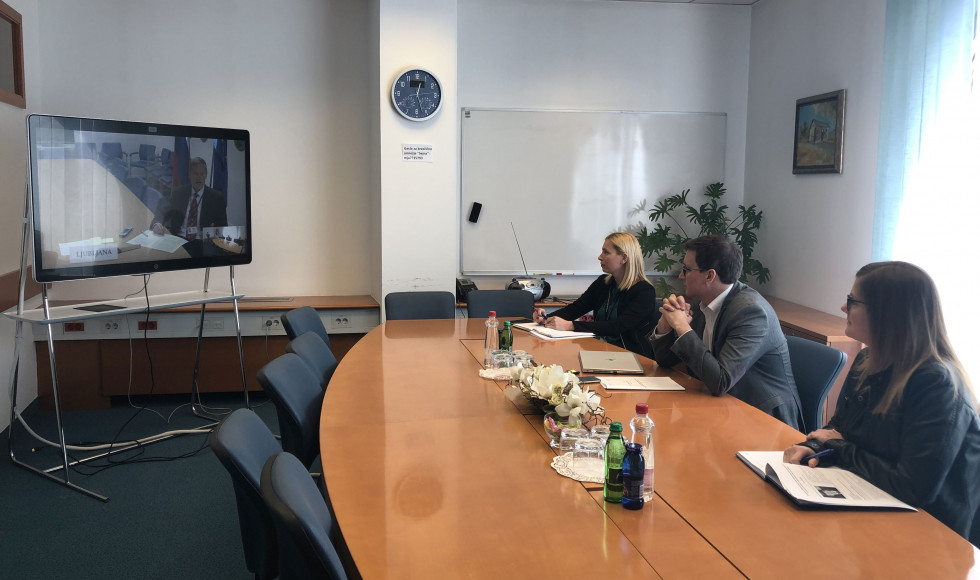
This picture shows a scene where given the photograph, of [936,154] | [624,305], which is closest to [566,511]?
[624,305]

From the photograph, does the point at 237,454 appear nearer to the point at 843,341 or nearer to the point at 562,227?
the point at 843,341

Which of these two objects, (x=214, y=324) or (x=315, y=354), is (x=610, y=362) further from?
(x=214, y=324)

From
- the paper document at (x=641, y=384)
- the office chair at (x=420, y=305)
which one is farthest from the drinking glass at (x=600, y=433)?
the office chair at (x=420, y=305)

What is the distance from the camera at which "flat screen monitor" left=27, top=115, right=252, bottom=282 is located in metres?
3.81

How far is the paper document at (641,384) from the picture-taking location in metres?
2.88

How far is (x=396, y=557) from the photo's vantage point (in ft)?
5.02

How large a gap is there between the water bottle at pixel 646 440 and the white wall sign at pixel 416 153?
351 cm

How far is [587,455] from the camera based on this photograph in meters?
2.09

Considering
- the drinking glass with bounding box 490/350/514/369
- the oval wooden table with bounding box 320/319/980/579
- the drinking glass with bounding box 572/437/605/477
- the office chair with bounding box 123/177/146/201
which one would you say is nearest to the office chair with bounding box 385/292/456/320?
the office chair with bounding box 123/177/146/201

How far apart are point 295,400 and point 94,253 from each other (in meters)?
2.08

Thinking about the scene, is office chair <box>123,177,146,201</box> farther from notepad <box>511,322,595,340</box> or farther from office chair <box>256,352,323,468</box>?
notepad <box>511,322,595,340</box>

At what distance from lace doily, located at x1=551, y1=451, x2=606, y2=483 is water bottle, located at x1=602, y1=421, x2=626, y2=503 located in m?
0.09

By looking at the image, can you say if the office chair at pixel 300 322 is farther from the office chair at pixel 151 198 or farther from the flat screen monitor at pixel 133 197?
the office chair at pixel 151 198

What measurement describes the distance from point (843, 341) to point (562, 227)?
7.34 ft
